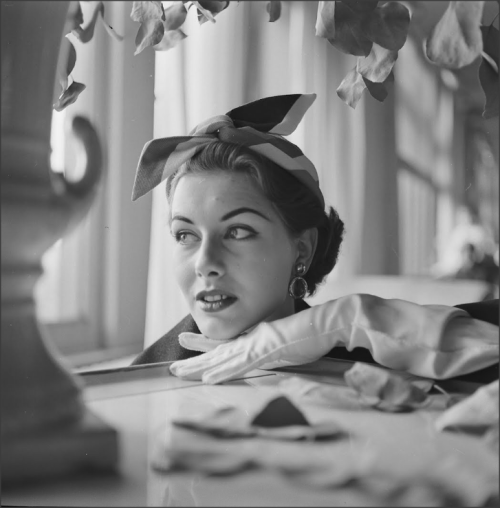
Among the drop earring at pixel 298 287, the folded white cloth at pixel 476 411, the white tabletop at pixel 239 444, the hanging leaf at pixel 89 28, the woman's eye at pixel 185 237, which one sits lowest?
the white tabletop at pixel 239 444

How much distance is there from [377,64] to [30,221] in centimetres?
24

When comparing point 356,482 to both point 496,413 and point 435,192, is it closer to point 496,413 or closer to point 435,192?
point 496,413

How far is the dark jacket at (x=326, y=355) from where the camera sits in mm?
352

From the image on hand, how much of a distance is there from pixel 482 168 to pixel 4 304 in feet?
0.97

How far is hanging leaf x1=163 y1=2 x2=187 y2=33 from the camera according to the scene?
17.9 inches

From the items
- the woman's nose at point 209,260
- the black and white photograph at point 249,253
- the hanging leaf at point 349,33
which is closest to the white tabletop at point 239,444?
the black and white photograph at point 249,253

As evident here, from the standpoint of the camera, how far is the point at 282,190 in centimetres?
46

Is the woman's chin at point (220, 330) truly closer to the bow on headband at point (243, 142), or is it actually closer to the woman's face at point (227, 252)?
the woman's face at point (227, 252)

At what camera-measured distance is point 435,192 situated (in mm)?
388

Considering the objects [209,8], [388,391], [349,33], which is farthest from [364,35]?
[388,391]

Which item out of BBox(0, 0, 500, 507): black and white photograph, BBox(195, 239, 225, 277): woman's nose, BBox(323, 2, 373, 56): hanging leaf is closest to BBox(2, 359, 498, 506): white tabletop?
BBox(0, 0, 500, 507): black and white photograph

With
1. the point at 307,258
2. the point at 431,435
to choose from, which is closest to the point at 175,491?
the point at 431,435

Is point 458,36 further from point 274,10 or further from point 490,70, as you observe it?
point 274,10

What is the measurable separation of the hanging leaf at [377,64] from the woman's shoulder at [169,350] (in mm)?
223
